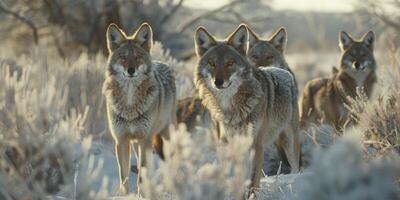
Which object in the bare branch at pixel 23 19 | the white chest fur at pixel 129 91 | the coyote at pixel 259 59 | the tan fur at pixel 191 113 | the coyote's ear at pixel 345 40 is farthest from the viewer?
the bare branch at pixel 23 19

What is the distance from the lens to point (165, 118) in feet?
25.7

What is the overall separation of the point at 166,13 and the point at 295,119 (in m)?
12.7

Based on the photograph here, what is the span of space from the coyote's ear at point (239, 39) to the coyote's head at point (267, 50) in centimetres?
262

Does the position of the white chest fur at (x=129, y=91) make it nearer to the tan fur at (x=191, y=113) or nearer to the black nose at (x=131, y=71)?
the black nose at (x=131, y=71)

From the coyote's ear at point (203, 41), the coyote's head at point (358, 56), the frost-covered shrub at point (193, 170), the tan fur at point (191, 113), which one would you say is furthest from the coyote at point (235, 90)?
the coyote's head at point (358, 56)

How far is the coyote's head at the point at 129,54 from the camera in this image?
7.12 m

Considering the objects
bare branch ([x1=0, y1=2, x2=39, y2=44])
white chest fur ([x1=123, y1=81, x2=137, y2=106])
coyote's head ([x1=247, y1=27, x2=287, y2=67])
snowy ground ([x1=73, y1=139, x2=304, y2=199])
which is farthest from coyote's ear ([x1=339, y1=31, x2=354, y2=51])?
bare branch ([x1=0, y1=2, x2=39, y2=44])

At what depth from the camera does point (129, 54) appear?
7.17 metres

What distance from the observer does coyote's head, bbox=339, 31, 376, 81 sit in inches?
396

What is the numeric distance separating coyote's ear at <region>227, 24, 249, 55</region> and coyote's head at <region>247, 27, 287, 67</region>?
2.62 meters

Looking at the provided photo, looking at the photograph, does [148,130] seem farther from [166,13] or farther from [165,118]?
[166,13]

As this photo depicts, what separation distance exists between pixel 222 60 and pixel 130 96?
1.30m

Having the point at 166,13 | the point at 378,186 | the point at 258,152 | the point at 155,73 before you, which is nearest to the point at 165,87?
the point at 155,73

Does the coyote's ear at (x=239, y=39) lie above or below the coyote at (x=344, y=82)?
above
